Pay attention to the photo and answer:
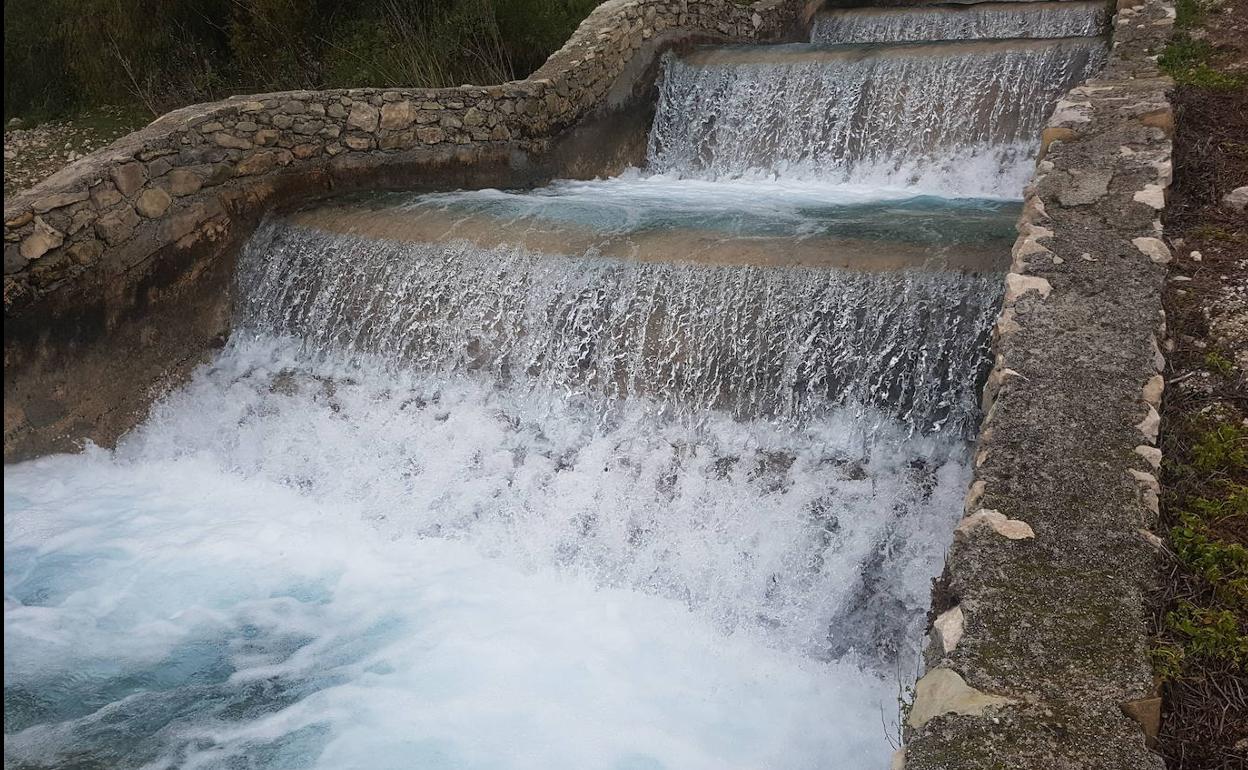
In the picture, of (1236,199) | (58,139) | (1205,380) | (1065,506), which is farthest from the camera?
(58,139)

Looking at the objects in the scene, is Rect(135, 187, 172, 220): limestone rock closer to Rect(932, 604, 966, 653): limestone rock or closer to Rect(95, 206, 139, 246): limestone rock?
Rect(95, 206, 139, 246): limestone rock

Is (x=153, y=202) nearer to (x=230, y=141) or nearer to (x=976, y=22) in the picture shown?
(x=230, y=141)

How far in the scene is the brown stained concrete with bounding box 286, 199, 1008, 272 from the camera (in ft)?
15.0

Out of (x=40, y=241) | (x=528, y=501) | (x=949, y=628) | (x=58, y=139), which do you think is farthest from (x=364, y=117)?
(x=58, y=139)

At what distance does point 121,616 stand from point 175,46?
846 cm

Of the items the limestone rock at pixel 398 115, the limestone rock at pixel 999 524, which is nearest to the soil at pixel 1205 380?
the limestone rock at pixel 999 524

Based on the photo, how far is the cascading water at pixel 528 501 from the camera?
3.53 m

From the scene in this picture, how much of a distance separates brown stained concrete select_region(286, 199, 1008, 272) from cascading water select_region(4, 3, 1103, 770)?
0.02 m

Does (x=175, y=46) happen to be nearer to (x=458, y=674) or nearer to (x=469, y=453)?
(x=469, y=453)

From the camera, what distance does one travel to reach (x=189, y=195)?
5984mm

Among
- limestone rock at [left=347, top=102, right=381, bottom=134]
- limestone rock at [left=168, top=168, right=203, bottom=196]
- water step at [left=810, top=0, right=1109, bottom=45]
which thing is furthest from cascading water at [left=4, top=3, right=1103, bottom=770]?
water step at [left=810, top=0, right=1109, bottom=45]

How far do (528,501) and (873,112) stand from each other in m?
4.48

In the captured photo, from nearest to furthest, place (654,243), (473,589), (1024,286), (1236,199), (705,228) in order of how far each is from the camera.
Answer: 1. (1024,286)
2. (1236,199)
3. (473,589)
4. (654,243)
5. (705,228)

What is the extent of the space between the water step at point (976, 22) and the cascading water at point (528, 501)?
3.99m
